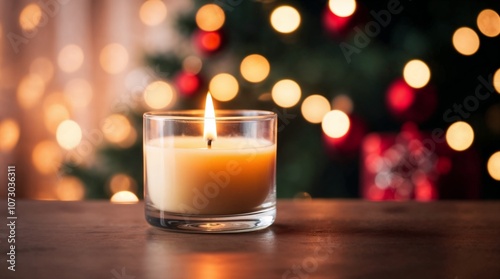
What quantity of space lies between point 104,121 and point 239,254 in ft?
7.04

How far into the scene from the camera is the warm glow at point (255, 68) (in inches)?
69.1

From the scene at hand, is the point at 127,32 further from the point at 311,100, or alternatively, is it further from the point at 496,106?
the point at 496,106

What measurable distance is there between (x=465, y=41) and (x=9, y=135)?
1806mm

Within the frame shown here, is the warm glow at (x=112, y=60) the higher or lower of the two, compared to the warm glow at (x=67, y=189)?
higher

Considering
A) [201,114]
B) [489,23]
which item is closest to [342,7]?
[489,23]

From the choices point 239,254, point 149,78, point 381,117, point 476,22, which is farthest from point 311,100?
point 239,254

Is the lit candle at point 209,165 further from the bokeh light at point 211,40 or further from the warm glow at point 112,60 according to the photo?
the warm glow at point 112,60

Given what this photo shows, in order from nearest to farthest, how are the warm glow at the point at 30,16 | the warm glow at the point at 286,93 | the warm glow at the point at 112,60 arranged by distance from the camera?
the warm glow at the point at 286,93, the warm glow at the point at 30,16, the warm glow at the point at 112,60

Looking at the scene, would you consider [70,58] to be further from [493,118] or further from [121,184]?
[493,118]

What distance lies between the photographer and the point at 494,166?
1.76 m

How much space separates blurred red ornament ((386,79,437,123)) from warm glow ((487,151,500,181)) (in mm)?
235

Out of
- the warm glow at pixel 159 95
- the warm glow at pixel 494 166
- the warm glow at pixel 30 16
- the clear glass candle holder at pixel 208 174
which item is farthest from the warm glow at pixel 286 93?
the warm glow at pixel 30 16

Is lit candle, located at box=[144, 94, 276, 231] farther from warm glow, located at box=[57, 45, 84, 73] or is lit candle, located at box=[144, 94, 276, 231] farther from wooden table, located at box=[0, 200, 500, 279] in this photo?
warm glow, located at box=[57, 45, 84, 73]

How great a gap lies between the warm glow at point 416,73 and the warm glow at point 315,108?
22cm
